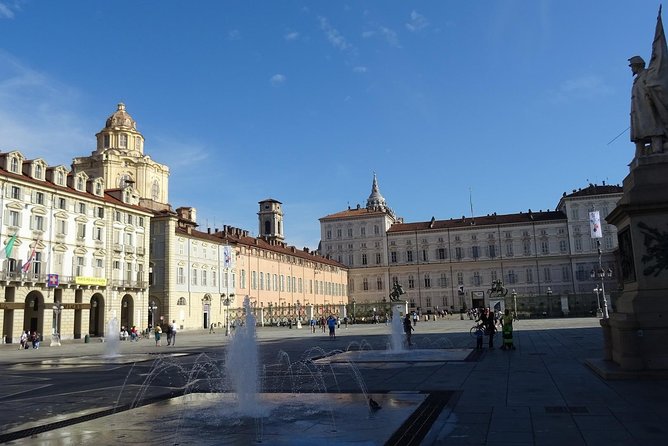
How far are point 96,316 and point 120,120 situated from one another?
117 feet

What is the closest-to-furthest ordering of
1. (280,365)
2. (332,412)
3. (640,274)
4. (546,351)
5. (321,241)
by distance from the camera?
1. (332,412)
2. (640,274)
3. (280,365)
4. (546,351)
5. (321,241)

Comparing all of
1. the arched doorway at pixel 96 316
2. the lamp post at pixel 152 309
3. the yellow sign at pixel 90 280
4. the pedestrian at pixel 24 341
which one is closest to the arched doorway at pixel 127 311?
the lamp post at pixel 152 309

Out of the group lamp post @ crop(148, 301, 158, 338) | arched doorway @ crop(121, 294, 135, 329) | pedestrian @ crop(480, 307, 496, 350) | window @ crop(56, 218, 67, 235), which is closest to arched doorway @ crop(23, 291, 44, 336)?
window @ crop(56, 218, 67, 235)

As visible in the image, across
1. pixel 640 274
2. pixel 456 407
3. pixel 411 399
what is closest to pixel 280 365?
pixel 411 399

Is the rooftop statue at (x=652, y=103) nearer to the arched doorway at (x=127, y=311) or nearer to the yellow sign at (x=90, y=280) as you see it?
the yellow sign at (x=90, y=280)

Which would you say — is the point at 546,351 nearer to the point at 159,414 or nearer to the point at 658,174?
the point at 658,174

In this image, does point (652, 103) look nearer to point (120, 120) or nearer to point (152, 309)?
point (152, 309)

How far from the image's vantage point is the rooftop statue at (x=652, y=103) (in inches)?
513

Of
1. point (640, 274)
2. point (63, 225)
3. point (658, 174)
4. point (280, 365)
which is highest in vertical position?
point (63, 225)

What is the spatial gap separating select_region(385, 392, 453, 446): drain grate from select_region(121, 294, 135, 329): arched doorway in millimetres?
54308

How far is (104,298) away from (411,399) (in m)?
51.6

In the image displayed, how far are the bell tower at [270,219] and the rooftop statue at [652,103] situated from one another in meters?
102

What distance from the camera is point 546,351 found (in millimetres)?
21406

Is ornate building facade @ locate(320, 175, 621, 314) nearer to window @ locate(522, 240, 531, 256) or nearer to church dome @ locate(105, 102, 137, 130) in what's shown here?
window @ locate(522, 240, 531, 256)
